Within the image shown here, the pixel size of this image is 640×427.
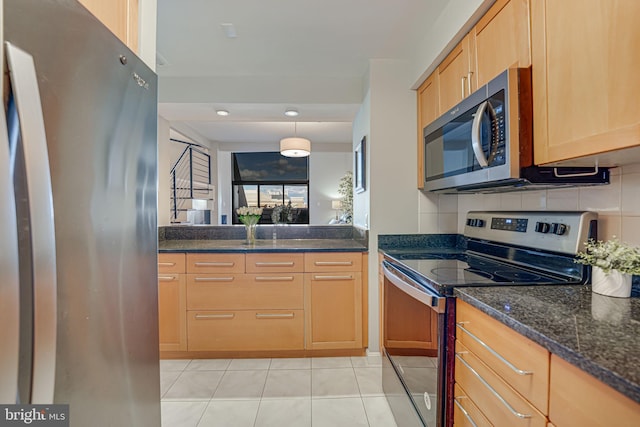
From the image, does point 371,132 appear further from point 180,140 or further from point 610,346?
point 180,140

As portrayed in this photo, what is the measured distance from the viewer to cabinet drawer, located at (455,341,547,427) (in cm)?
80

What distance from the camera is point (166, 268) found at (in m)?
2.44

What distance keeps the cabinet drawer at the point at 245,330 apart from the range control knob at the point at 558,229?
1746 mm

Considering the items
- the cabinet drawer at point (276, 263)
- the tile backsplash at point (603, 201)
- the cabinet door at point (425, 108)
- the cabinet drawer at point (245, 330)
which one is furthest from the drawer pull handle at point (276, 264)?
the tile backsplash at point (603, 201)

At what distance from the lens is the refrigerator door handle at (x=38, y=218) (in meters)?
0.52

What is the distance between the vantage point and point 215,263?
2.44 metres

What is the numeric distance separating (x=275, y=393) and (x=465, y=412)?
1.30m

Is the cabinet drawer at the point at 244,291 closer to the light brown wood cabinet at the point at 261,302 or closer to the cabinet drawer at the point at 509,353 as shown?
the light brown wood cabinet at the point at 261,302

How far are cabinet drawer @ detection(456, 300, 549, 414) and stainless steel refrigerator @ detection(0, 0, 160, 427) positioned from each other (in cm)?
105

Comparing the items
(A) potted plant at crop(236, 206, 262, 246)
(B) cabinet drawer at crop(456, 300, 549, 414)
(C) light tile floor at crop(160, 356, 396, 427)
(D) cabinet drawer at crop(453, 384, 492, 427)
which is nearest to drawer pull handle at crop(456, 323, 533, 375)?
(B) cabinet drawer at crop(456, 300, 549, 414)

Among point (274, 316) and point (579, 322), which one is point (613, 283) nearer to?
point (579, 322)

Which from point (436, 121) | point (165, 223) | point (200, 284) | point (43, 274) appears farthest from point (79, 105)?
point (165, 223)

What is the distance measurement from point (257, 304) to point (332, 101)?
1.85m

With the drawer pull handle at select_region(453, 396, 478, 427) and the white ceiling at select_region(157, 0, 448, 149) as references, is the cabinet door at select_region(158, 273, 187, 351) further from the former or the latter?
the drawer pull handle at select_region(453, 396, 478, 427)
